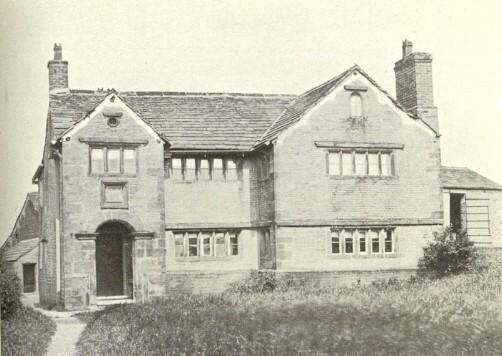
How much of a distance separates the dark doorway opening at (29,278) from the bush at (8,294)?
1327 centimetres

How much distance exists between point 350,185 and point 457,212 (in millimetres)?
9099

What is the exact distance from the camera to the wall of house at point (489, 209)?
98.7ft

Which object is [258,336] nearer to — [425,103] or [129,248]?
[129,248]

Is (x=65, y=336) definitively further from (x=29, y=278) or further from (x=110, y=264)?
(x=29, y=278)

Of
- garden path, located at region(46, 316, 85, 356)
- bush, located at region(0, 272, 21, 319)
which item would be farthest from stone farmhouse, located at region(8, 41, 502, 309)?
bush, located at region(0, 272, 21, 319)

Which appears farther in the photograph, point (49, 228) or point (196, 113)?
point (196, 113)

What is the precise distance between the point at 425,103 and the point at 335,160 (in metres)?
4.37

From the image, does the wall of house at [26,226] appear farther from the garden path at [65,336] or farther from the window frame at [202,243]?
the garden path at [65,336]

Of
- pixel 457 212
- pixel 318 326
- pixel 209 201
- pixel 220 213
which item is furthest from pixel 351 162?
pixel 318 326

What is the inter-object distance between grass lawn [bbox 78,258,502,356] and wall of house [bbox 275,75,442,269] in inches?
215

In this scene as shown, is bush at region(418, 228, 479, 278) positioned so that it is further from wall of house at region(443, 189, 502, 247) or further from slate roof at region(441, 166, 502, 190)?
slate roof at region(441, 166, 502, 190)

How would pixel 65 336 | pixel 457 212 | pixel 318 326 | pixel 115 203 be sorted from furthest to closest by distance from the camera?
pixel 457 212 < pixel 115 203 < pixel 65 336 < pixel 318 326

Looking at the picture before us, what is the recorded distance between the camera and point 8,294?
18891 mm

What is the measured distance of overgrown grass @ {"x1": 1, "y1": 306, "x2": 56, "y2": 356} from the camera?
596 inches
